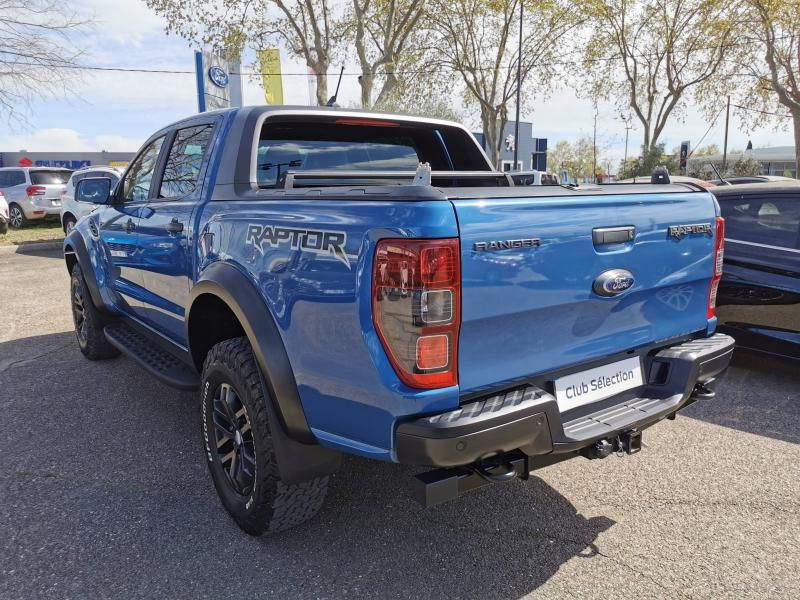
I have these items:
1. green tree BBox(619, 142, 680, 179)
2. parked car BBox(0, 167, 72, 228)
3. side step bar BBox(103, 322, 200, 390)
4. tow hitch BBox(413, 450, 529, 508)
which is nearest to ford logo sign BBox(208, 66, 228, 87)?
parked car BBox(0, 167, 72, 228)

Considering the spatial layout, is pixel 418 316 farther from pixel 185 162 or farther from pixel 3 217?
pixel 3 217

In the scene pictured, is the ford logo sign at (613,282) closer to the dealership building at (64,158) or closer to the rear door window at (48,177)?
the rear door window at (48,177)

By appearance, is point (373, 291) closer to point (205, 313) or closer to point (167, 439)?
point (205, 313)

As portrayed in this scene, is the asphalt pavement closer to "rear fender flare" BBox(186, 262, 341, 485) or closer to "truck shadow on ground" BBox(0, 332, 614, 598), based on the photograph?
"truck shadow on ground" BBox(0, 332, 614, 598)

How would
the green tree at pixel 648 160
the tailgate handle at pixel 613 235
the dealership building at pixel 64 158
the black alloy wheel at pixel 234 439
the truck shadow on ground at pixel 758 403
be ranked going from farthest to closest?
the dealership building at pixel 64 158 < the green tree at pixel 648 160 < the truck shadow on ground at pixel 758 403 < the black alloy wheel at pixel 234 439 < the tailgate handle at pixel 613 235

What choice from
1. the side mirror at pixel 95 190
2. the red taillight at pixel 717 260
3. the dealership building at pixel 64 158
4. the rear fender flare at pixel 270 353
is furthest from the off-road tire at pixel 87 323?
the dealership building at pixel 64 158

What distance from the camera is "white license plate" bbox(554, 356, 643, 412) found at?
2309mm

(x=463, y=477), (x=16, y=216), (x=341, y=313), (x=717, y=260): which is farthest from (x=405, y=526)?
(x=16, y=216)

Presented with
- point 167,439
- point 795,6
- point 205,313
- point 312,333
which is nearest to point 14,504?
point 167,439

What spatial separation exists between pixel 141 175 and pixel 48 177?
50.2 ft

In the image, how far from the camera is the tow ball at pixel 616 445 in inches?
91.0

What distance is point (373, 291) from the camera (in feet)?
6.25

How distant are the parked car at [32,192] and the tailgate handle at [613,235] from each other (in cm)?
1770

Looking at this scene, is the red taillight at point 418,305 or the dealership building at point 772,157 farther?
the dealership building at point 772,157
